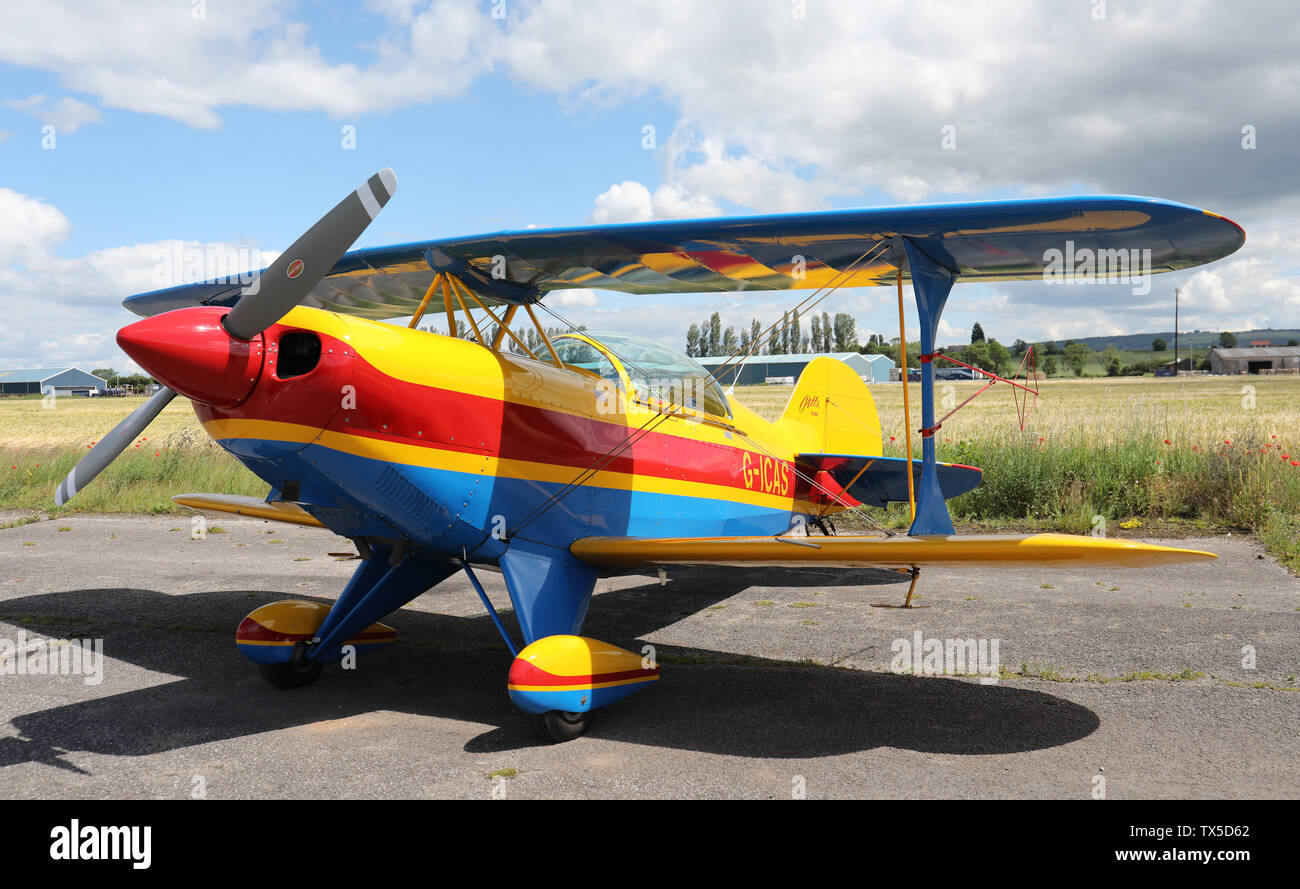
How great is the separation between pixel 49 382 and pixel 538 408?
144 m

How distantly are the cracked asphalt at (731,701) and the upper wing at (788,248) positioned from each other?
257cm

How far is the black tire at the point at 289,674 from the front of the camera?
5.57 metres

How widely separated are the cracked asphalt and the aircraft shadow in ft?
0.08

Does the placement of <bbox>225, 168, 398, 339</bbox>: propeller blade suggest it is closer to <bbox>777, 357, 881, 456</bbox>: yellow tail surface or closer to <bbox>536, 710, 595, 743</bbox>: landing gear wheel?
<bbox>536, 710, 595, 743</bbox>: landing gear wheel

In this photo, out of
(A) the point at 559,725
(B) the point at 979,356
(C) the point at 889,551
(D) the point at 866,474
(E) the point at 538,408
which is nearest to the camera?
(C) the point at 889,551

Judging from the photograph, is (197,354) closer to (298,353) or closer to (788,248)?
(298,353)

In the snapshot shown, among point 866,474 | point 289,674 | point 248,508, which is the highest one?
point 866,474

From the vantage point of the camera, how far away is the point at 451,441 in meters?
4.71

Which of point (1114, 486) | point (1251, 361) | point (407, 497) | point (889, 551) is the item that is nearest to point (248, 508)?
point (407, 497)

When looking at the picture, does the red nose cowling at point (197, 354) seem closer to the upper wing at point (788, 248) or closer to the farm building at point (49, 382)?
the upper wing at point (788, 248)

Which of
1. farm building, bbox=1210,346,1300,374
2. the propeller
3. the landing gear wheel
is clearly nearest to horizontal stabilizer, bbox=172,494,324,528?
the propeller

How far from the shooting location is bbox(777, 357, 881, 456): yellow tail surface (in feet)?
27.8

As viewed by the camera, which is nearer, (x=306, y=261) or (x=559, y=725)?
(x=306, y=261)

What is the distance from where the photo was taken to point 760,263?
18.8 ft
